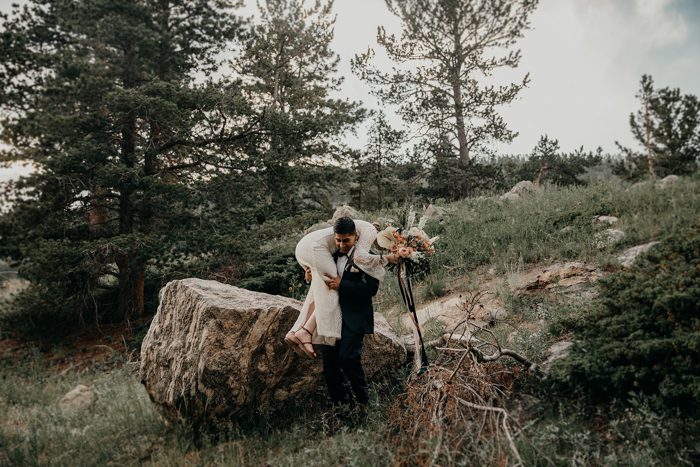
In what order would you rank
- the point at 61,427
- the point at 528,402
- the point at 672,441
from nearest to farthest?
the point at 672,441, the point at 528,402, the point at 61,427

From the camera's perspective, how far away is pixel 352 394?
4.27 metres

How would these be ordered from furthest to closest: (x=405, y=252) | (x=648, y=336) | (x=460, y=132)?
(x=460, y=132), (x=405, y=252), (x=648, y=336)

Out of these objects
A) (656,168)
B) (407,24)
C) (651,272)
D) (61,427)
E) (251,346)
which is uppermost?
(407,24)

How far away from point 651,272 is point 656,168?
22145 mm

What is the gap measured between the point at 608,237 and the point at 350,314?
546 centimetres

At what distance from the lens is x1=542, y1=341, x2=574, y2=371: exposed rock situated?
409 centimetres

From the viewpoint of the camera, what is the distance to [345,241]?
4047 mm

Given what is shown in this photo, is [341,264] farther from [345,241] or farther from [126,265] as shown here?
[126,265]

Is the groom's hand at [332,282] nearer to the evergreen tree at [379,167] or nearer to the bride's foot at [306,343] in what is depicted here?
the bride's foot at [306,343]

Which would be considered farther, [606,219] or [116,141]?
[116,141]

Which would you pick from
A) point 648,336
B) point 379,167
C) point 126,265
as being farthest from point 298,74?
point 648,336

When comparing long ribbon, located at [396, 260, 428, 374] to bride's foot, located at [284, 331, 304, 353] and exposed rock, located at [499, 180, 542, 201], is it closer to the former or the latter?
bride's foot, located at [284, 331, 304, 353]

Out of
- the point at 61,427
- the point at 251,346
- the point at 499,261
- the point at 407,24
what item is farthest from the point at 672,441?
the point at 407,24

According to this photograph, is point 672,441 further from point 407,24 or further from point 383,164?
point 407,24
